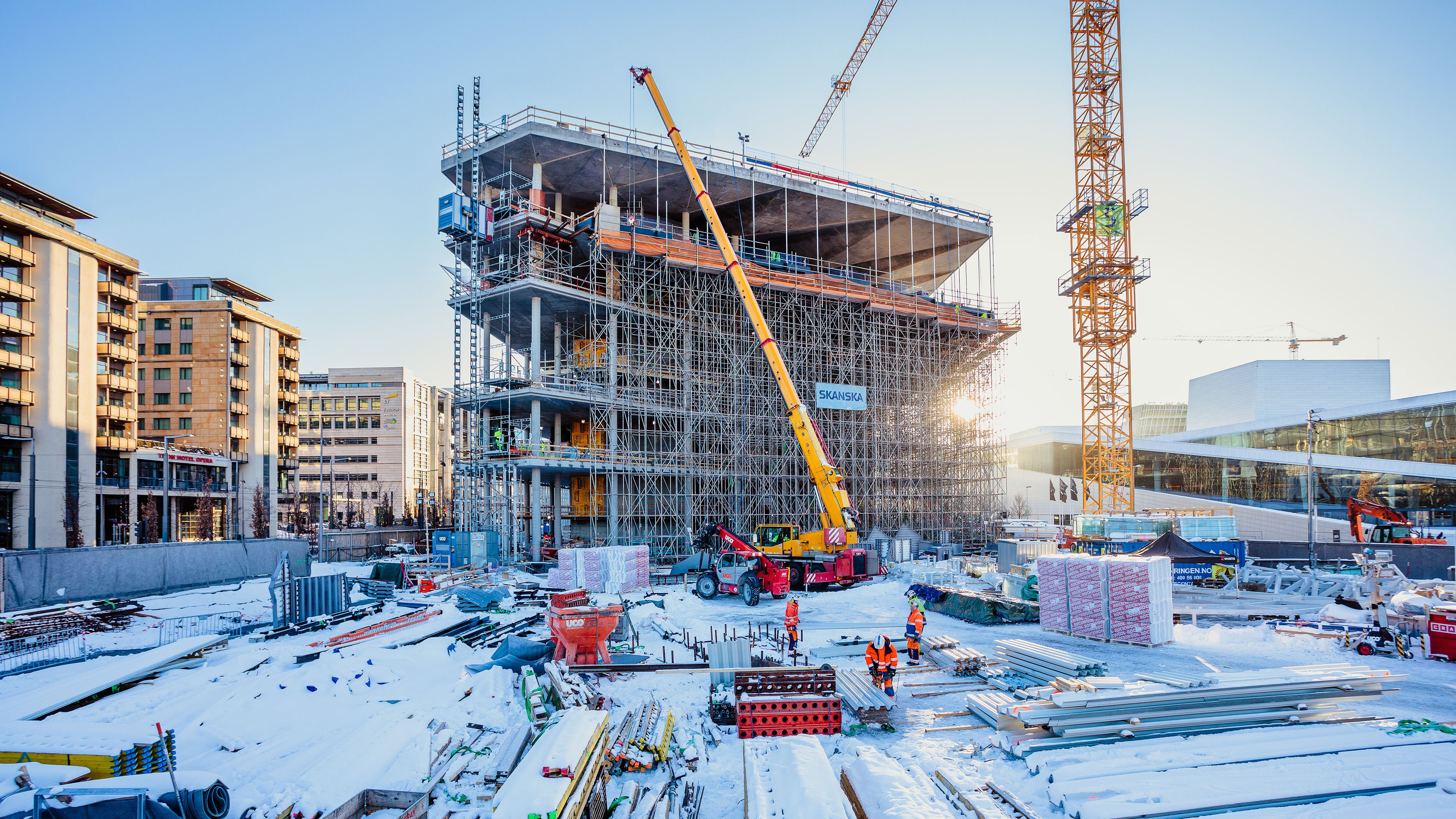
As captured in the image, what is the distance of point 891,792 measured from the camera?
→ 702 centimetres

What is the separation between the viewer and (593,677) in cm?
1210

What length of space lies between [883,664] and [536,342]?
964 inches

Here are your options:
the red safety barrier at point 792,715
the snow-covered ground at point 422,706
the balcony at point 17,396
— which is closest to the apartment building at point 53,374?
the balcony at point 17,396

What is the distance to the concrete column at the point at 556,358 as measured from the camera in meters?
31.8

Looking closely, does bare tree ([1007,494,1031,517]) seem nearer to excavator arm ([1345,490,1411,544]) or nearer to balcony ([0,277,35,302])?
excavator arm ([1345,490,1411,544])

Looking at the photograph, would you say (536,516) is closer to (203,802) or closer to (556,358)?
(556,358)

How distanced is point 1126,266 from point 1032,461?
3098 cm

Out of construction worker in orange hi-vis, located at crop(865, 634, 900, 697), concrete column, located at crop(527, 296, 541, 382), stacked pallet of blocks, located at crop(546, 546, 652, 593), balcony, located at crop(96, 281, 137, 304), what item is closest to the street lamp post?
balcony, located at crop(96, 281, 137, 304)

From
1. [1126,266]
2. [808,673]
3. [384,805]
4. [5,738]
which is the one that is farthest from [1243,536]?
[5,738]

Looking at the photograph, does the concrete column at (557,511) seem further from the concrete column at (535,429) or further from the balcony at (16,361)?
the balcony at (16,361)

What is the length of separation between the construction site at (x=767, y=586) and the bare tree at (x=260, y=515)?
16.4 meters

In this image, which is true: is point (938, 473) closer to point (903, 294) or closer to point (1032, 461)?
point (903, 294)

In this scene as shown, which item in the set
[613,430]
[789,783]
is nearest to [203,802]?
[789,783]

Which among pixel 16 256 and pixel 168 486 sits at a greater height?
pixel 16 256
